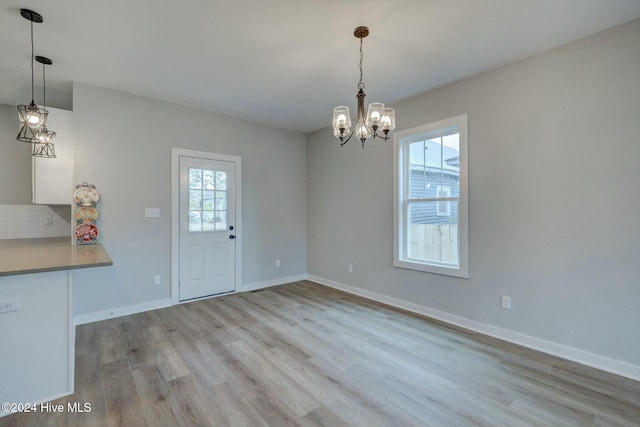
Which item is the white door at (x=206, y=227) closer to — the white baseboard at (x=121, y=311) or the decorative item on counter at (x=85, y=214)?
the white baseboard at (x=121, y=311)

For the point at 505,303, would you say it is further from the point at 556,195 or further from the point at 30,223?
the point at 30,223

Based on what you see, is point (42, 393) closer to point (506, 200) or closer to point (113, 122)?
point (113, 122)

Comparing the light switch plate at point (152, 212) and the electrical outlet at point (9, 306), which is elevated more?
the light switch plate at point (152, 212)

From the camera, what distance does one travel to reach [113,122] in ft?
11.6

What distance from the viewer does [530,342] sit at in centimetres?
274

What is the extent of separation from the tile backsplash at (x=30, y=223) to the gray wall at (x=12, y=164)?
0.10 meters

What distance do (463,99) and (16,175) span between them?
5.66 metres

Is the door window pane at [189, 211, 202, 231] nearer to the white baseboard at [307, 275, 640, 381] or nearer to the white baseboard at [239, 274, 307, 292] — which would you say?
the white baseboard at [239, 274, 307, 292]

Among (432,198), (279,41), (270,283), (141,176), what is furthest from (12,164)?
(432,198)

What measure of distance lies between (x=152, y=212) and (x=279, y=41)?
2.67 metres

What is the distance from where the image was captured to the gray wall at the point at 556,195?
229 cm

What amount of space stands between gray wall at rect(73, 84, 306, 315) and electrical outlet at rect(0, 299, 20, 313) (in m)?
1.65

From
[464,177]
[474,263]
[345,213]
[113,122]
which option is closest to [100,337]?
[113,122]

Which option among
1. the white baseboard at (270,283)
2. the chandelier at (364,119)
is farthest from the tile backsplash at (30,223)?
the chandelier at (364,119)
